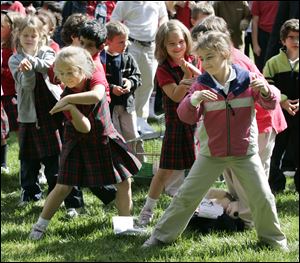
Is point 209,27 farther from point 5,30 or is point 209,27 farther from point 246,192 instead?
point 5,30

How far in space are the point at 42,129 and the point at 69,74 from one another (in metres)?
1.29

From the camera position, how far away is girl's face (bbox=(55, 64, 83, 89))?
18.0 ft

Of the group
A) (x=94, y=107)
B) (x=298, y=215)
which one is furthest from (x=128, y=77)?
(x=298, y=215)

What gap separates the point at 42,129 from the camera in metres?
6.68

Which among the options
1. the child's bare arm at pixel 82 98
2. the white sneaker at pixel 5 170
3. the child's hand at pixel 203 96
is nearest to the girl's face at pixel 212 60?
the child's hand at pixel 203 96

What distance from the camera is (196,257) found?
16.6 feet

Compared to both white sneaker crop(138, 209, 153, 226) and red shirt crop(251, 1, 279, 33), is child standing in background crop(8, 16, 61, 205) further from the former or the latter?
red shirt crop(251, 1, 279, 33)

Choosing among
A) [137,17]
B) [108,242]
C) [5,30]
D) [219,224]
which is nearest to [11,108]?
[5,30]

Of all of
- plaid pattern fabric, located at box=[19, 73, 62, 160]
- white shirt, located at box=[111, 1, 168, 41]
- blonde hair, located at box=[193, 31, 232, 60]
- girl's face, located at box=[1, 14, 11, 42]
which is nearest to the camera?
blonde hair, located at box=[193, 31, 232, 60]

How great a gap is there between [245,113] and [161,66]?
1.20 metres

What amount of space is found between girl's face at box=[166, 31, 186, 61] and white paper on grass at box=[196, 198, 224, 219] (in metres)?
1.20

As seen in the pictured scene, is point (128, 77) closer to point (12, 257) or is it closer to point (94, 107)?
point (94, 107)

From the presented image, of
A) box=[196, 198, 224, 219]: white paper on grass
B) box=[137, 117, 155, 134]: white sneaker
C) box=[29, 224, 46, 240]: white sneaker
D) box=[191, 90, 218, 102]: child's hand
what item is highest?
box=[191, 90, 218, 102]: child's hand

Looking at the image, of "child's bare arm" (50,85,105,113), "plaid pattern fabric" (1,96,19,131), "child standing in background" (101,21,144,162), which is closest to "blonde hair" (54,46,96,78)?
"child's bare arm" (50,85,105,113)
